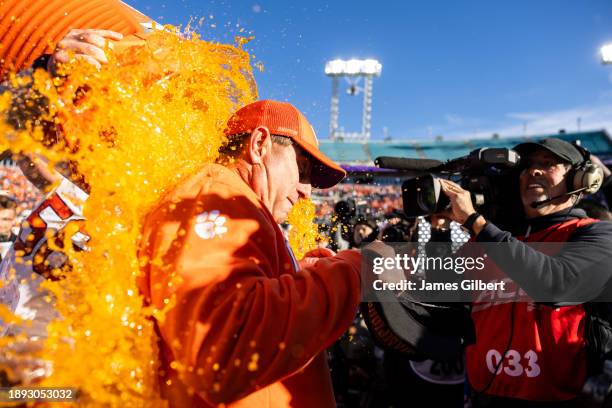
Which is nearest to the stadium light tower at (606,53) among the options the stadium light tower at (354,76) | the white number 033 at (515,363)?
the stadium light tower at (354,76)

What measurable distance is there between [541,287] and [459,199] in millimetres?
614

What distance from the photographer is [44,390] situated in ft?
4.01

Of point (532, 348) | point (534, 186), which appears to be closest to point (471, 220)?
point (534, 186)

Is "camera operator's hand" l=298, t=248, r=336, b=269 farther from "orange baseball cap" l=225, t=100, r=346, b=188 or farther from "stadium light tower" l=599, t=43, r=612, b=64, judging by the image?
"stadium light tower" l=599, t=43, r=612, b=64

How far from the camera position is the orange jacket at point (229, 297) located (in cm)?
97

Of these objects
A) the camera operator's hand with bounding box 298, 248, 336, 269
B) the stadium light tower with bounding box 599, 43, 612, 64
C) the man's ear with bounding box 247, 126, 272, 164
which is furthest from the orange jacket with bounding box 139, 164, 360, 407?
the stadium light tower with bounding box 599, 43, 612, 64

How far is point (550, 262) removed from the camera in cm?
208

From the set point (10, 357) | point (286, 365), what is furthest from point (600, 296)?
point (10, 357)

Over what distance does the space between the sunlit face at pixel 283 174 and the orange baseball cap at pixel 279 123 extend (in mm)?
42

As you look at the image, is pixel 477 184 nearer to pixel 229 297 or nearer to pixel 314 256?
pixel 314 256

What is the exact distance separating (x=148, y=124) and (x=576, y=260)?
2.18m

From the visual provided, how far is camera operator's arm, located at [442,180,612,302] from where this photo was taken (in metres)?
2.06

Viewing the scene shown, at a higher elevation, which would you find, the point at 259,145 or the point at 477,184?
the point at 259,145

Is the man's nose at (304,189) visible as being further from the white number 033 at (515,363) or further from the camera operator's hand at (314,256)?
the white number 033 at (515,363)
